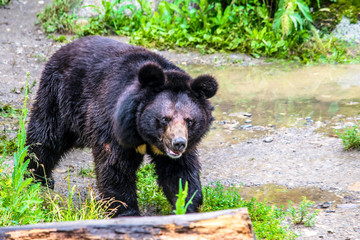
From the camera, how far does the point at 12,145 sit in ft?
19.0

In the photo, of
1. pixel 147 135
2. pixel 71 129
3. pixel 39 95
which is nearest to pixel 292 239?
pixel 147 135

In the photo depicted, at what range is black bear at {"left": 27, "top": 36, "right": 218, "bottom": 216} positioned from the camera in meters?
4.04

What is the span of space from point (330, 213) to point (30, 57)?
21.3ft

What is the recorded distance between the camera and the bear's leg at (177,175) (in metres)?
4.27

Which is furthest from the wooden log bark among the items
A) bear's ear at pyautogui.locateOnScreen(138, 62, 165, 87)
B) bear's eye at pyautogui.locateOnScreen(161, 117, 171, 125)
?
bear's ear at pyautogui.locateOnScreen(138, 62, 165, 87)

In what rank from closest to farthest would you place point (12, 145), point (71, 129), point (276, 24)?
point (71, 129), point (12, 145), point (276, 24)

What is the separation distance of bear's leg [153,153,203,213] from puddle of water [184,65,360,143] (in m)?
2.13

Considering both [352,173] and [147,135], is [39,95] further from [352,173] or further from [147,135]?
[352,173]

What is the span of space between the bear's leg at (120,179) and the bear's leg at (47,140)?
1.00m

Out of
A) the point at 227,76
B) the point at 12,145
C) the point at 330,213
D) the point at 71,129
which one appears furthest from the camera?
the point at 227,76

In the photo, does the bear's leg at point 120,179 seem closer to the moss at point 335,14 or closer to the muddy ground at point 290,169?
the muddy ground at point 290,169

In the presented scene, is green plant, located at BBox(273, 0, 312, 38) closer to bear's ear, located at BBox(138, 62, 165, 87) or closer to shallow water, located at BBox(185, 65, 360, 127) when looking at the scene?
shallow water, located at BBox(185, 65, 360, 127)

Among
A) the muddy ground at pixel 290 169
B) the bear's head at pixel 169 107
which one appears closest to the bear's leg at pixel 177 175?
the bear's head at pixel 169 107

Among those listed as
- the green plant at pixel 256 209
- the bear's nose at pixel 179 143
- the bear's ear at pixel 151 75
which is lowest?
the green plant at pixel 256 209
